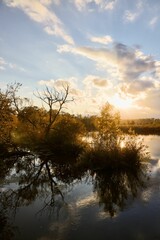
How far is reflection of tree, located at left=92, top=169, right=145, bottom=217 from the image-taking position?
12023 mm

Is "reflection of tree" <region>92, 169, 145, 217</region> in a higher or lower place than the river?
higher

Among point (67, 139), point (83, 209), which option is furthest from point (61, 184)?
point (67, 139)

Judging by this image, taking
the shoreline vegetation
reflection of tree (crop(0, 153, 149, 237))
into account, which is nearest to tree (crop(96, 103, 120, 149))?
the shoreline vegetation

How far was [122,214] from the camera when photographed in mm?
10672

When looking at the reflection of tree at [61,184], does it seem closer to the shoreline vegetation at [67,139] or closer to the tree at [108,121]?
the shoreline vegetation at [67,139]

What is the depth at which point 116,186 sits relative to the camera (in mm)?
14844

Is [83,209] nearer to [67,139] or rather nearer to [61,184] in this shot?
[61,184]

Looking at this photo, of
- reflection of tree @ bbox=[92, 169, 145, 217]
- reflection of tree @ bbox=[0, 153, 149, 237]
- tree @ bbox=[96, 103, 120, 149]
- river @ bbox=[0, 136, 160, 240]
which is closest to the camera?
river @ bbox=[0, 136, 160, 240]

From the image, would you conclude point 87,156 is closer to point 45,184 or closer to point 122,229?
point 45,184

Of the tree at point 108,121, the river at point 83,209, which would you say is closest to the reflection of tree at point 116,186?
the river at point 83,209

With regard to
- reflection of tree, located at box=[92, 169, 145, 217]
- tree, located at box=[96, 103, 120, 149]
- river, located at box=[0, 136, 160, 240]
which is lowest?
river, located at box=[0, 136, 160, 240]

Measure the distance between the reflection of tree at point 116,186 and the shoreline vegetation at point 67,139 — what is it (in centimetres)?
160

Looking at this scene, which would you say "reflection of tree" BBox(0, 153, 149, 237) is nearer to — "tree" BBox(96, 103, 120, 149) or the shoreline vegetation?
the shoreline vegetation

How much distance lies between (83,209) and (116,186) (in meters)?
3.72
